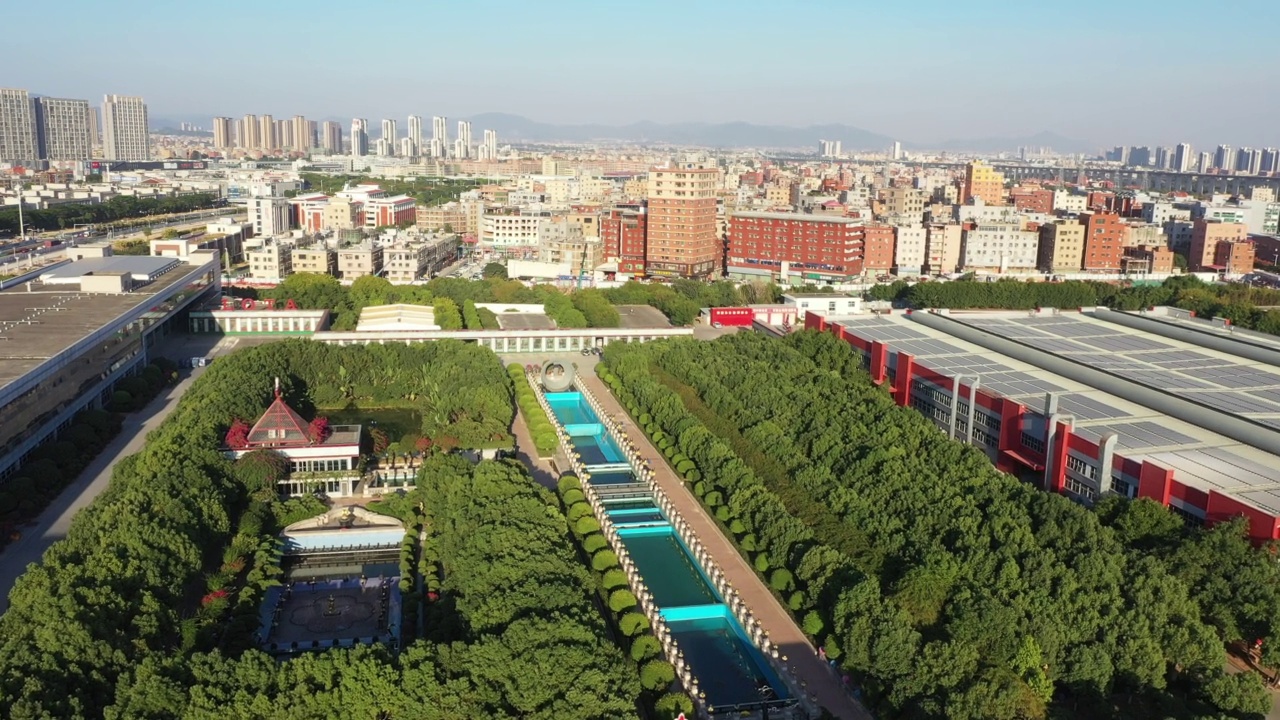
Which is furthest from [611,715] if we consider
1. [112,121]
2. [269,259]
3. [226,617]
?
[112,121]

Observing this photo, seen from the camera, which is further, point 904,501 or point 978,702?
point 904,501

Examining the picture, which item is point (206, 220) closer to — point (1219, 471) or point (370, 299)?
point (370, 299)

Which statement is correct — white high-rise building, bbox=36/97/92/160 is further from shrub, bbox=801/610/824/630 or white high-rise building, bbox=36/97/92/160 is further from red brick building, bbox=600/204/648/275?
shrub, bbox=801/610/824/630

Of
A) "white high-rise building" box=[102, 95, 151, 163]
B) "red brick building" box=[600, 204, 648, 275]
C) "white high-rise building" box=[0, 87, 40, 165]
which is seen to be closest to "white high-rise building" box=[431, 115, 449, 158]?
"white high-rise building" box=[102, 95, 151, 163]

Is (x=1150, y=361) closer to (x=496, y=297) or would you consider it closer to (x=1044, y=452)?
(x=1044, y=452)

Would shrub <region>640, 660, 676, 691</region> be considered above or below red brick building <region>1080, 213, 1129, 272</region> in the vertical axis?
below

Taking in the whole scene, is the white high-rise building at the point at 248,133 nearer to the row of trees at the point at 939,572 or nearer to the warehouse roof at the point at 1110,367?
the warehouse roof at the point at 1110,367

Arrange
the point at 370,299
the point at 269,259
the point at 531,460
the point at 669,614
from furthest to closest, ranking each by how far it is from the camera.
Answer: the point at 269,259 < the point at 370,299 < the point at 531,460 < the point at 669,614

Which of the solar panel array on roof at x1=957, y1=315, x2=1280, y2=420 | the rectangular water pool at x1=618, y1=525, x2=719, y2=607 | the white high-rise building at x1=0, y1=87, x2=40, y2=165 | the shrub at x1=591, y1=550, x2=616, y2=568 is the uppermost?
the white high-rise building at x1=0, y1=87, x2=40, y2=165

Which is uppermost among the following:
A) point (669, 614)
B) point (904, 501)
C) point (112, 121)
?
point (112, 121)
